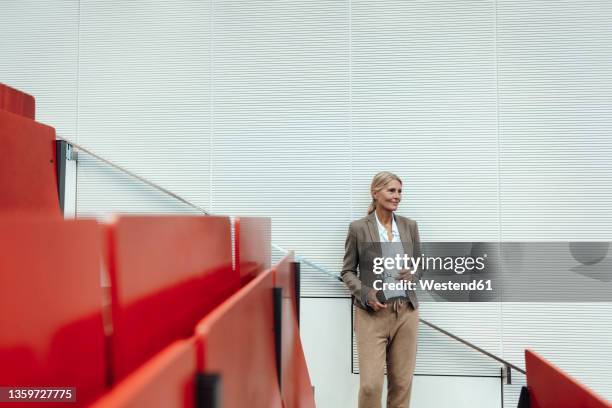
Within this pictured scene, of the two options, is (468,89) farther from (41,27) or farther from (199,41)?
(41,27)

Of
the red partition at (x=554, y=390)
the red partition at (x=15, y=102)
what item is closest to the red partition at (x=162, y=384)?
the red partition at (x=554, y=390)

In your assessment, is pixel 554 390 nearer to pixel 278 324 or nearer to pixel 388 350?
pixel 278 324

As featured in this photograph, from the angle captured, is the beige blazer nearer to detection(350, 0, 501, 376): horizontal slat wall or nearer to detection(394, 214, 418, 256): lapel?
detection(394, 214, 418, 256): lapel

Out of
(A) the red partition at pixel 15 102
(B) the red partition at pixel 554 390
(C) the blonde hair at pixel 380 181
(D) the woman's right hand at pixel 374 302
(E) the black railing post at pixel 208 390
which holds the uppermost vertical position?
→ (A) the red partition at pixel 15 102

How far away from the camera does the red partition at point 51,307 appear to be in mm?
412

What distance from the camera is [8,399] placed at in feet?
1.33

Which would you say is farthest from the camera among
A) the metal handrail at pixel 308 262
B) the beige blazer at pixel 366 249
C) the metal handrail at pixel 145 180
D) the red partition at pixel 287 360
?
the metal handrail at pixel 145 180

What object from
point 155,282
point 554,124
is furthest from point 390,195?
point 155,282

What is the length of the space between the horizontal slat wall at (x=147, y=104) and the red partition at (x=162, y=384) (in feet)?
7.43

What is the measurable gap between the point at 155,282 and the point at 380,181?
6.31ft

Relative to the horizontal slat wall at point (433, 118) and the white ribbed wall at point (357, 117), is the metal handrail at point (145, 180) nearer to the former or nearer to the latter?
the white ribbed wall at point (357, 117)

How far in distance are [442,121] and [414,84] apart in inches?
11.7

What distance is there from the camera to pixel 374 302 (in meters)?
2.11

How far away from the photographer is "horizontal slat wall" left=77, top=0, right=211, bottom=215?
260 cm
